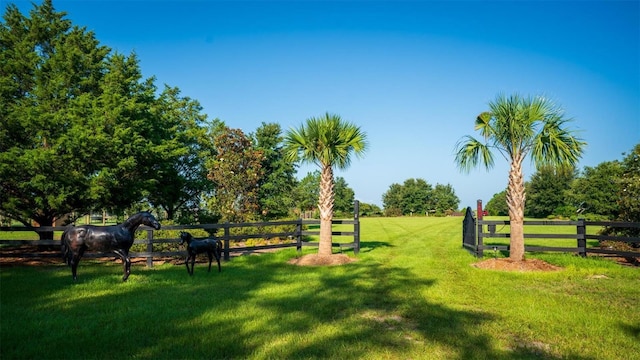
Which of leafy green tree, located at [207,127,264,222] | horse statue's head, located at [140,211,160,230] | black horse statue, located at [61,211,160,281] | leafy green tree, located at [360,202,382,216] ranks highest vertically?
leafy green tree, located at [207,127,264,222]

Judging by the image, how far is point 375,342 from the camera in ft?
17.9

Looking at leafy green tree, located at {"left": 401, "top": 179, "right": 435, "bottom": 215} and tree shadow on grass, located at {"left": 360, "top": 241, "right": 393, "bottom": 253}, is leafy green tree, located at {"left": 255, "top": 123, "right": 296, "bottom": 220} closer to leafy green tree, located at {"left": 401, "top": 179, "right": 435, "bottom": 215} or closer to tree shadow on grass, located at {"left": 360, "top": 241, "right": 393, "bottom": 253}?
tree shadow on grass, located at {"left": 360, "top": 241, "right": 393, "bottom": 253}

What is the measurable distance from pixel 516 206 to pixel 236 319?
35.8ft

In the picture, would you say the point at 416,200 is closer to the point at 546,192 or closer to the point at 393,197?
the point at 393,197

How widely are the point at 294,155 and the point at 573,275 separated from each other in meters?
10.5

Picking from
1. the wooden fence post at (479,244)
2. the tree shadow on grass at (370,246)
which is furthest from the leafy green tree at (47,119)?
the wooden fence post at (479,244)

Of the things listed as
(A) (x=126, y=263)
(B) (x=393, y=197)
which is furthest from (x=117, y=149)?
(B) (x=393, y=197)

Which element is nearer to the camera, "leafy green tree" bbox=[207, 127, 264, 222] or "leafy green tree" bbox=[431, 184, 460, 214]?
"leafy green tree" bbox=[207, 127, 264, 222]

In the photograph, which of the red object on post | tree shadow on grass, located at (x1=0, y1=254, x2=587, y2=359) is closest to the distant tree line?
the red object on post

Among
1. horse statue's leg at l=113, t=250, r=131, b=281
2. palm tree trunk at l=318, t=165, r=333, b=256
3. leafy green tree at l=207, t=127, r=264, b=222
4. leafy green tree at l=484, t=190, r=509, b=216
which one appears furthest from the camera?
leafy green tree at l=484, t=190, r=509, b=216

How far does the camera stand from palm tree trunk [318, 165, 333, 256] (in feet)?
46.7

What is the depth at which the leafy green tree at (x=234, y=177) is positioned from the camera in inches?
991

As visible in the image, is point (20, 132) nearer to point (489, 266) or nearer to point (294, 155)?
point (294, 155)

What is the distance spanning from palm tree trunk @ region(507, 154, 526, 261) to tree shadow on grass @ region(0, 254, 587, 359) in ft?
15.8
